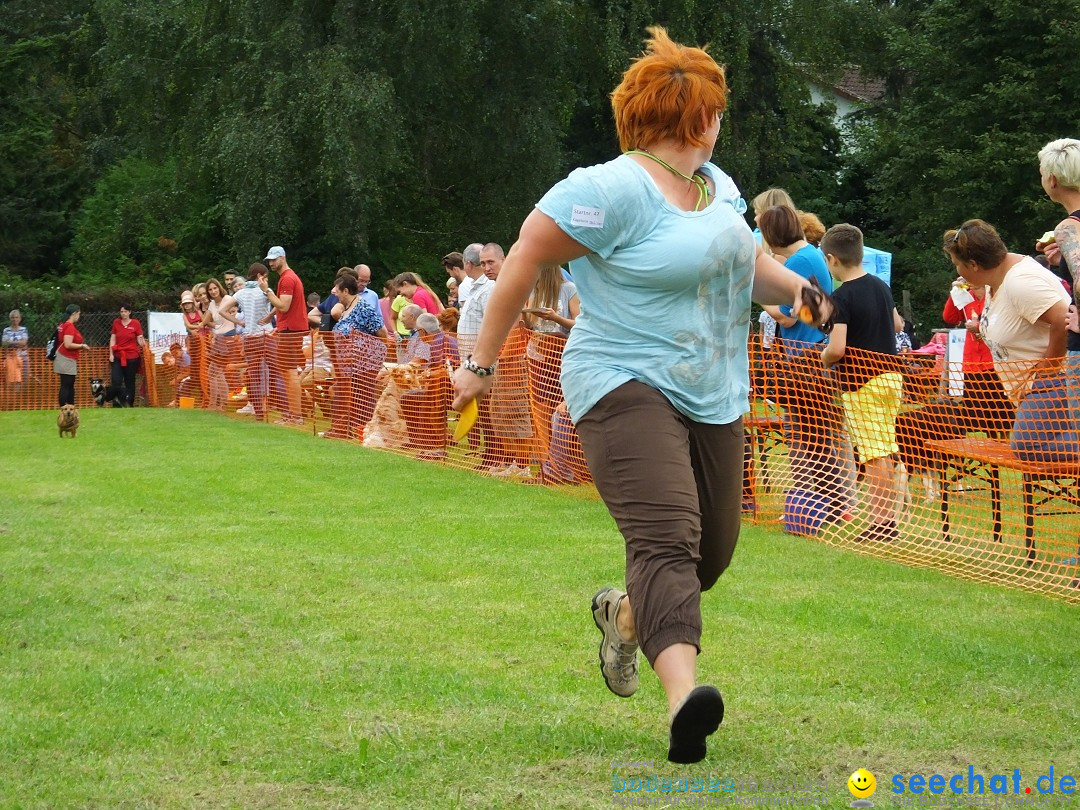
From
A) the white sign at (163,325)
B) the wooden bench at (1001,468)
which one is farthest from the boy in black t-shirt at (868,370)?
the white sign at (163,325)

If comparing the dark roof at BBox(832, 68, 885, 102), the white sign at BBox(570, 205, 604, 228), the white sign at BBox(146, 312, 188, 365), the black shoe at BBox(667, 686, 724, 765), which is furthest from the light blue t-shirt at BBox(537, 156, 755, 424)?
the dark roof at BBox(832, 68, 885, 102)

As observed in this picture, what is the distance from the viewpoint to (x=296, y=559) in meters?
7.31

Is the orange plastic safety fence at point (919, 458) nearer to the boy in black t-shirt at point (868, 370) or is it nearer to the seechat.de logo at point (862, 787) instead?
the boy in black t-shirt at point (868, 370)

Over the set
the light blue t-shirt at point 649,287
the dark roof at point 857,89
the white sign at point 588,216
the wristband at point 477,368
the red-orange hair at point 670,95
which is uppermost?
the dark roof at point 857,89

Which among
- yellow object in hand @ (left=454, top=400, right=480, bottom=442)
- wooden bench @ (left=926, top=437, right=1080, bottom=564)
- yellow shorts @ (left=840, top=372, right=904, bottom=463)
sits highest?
yellow object in hand @ (left=454, top=400, right=480, bottom=442)

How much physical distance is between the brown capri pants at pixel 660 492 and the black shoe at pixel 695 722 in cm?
19

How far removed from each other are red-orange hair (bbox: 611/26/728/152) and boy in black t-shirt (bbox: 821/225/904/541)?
449 cm

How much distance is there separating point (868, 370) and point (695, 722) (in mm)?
5252

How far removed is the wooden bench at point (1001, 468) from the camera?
688 cm

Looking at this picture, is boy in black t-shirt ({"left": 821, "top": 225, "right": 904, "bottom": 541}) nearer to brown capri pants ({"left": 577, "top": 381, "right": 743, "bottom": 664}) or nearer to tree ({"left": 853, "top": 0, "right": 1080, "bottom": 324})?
brown capri pants ({"left": 577, "top": 381, "right": 743, "bottom": 664})

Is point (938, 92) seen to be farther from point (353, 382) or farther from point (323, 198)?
point (353, 382)

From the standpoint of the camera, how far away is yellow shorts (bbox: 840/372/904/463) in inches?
326

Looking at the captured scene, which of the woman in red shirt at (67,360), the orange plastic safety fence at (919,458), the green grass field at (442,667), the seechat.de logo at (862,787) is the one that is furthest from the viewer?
the woman in red shirt at (67,360)

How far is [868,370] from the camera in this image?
8.30 metres
